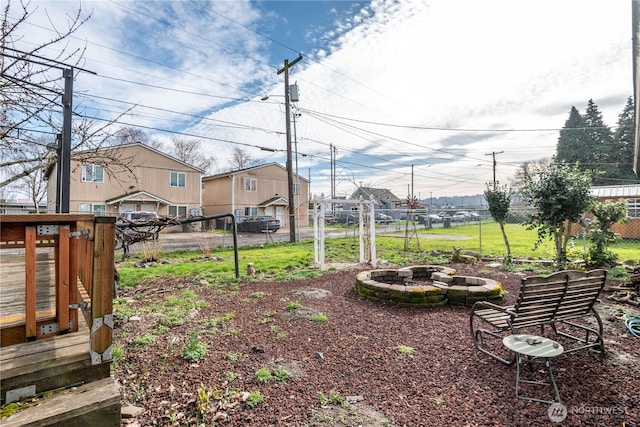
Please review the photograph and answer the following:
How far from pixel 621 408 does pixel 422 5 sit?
306 inches

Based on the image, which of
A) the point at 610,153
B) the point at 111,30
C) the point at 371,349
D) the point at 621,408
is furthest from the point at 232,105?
the point at 610,153

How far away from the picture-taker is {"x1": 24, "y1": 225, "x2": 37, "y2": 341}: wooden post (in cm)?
201

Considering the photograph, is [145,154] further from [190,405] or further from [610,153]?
[610,153]

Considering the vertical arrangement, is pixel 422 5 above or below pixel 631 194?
above

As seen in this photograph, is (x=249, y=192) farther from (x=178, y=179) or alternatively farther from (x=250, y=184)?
(x=178, y=179)

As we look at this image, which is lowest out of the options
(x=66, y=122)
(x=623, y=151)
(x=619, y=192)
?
(x=619, y=192)

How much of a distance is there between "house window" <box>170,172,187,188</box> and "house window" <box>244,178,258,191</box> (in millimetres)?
4997

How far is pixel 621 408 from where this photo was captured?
7.72 feet

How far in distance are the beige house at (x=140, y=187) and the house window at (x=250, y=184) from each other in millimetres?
3867

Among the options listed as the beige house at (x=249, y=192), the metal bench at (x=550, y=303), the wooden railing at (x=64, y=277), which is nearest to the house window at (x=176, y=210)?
the beige house at (x=249, y=192)

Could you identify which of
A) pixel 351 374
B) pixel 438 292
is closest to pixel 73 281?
pixel 351 374

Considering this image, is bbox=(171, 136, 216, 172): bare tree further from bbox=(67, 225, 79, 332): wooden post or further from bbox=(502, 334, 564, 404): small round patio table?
bbox=(502, 334, 564, 404): small round patio table

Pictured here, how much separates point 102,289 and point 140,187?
23.4 metres

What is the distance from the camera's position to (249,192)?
27438 mm
